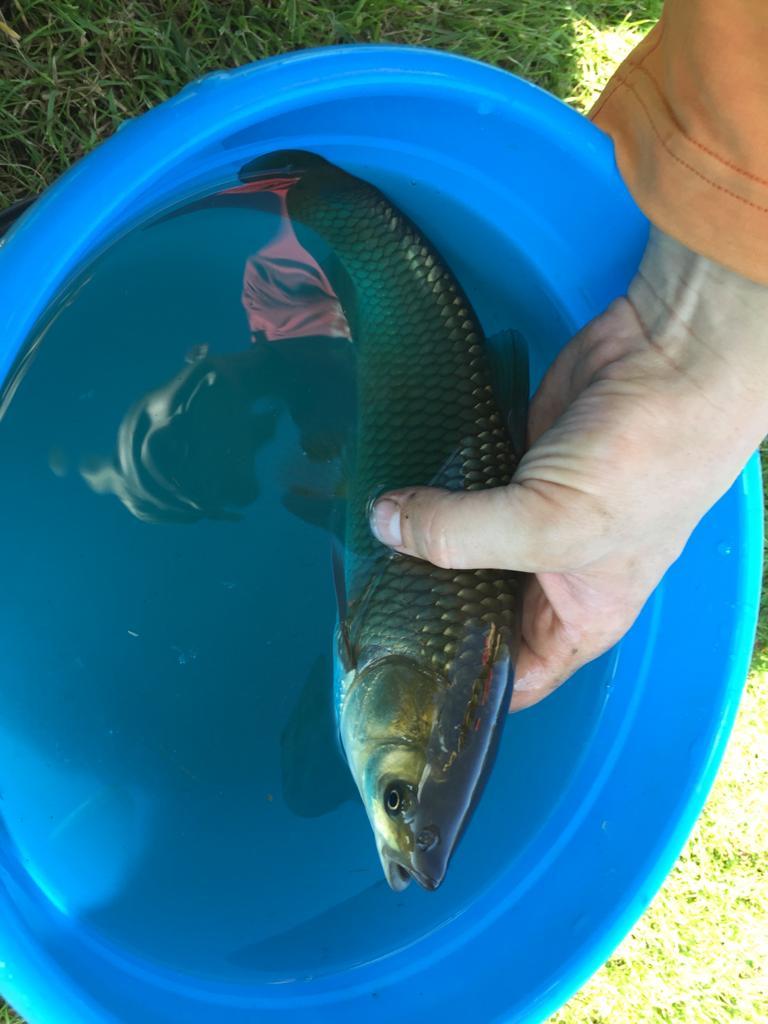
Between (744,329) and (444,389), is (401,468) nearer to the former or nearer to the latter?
(444,389)

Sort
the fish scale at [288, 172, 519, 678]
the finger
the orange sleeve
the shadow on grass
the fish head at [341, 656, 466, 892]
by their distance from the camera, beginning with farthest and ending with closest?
the shadow on grass < the finger < the fish scale at [288, 172, 519, 678] < the fish head at [341, 656, 466, 892] < the orange sleeve

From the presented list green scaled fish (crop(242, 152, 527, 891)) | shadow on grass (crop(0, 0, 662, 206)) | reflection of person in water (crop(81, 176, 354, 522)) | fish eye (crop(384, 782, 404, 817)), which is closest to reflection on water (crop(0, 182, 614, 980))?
reflection of person in water (crop(81, 176, 354, 522))

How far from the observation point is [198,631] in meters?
1.62

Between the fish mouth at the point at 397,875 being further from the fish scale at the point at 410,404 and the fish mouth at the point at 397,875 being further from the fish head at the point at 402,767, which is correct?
the fish scale at the point at 410,404

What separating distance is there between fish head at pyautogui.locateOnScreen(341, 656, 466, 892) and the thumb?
0.56 feet

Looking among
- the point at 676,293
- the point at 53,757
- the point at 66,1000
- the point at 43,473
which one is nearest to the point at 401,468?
the point at 676,293

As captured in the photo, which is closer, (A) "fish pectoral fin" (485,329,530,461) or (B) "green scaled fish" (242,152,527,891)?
(B) "green scaled fish" (242,152,527,891)

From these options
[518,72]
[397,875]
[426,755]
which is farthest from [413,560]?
[518,72]

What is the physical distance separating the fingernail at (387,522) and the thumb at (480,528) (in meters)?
0.03

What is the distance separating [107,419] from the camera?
154 centimetres

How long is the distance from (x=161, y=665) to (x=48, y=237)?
2.89 feet

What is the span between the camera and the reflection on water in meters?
1.46

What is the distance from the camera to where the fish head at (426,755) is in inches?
46.1

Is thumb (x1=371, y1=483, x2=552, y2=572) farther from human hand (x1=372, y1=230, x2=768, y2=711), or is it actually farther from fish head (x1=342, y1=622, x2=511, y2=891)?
fish head (x1=342, y1=622, x2=511, y2=891)
